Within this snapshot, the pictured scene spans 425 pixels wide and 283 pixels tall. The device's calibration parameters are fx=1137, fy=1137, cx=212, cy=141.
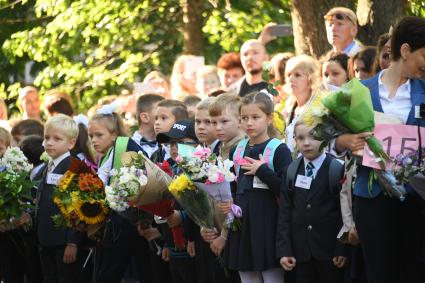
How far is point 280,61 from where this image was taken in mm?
12492

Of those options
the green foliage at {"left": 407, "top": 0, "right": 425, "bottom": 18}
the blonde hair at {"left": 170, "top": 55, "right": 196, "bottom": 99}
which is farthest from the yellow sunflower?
the blonde hair at {"left": 170, "top": 55, "right": 196, "bottom": 99}

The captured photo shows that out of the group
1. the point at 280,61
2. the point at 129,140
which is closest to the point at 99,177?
the point at 129,140

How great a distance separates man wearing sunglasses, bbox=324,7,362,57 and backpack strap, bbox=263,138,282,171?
239 cm

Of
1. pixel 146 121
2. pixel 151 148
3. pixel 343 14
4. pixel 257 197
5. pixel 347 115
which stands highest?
pixel 347 115

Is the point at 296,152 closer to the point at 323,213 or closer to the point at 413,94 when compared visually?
the point at 323,213

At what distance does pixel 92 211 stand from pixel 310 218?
103 inches

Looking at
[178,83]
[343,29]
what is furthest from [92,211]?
[178,83]

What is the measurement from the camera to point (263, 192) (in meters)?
9.34

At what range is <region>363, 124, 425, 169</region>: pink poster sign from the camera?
24.8 feet

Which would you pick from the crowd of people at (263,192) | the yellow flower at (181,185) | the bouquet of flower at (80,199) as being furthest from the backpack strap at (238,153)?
the bouquet of flower at (80,199)

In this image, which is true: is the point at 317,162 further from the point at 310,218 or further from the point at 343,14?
the point at 343,14

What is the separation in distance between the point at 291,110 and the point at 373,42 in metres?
1.89

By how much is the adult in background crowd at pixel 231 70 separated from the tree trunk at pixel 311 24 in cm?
126

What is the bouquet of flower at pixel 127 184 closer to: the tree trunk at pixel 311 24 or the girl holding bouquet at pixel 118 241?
the girl holding bouquet at pixel 118 241
